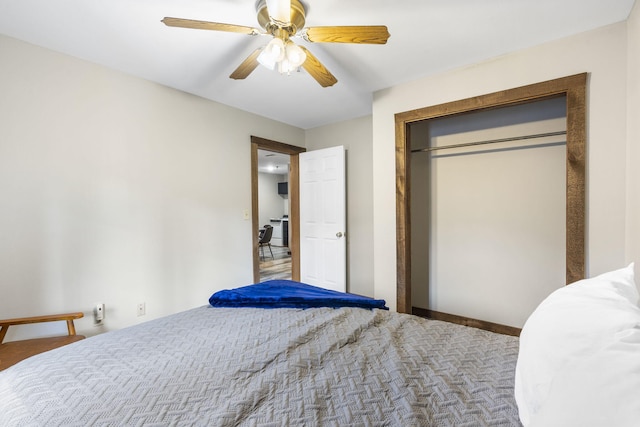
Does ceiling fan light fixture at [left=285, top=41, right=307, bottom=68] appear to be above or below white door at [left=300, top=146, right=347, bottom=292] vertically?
above

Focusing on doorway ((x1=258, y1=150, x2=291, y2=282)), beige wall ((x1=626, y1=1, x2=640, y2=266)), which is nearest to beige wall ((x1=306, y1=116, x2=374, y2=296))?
beige wall ((x1=626, y1=1, x2=640, y2=266))

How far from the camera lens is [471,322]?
9.53ft

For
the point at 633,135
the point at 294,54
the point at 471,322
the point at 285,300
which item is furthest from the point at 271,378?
the point at 471,322

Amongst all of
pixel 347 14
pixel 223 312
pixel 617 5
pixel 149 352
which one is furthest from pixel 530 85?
pixel 149 352

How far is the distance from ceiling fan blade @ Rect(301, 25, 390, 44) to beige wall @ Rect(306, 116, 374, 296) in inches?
81.8

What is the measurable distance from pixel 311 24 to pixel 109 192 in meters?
2.01

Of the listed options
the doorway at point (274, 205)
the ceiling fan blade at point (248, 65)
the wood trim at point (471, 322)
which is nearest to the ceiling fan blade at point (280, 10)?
the ceiling fan blade at point (248, 65)

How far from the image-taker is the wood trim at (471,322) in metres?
2.70

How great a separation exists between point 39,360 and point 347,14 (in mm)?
2198

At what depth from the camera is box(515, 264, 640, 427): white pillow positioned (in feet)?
1.45

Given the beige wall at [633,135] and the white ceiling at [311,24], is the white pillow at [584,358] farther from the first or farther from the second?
the white ceiling at [311,24]

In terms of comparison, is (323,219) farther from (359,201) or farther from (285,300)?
(285,300)

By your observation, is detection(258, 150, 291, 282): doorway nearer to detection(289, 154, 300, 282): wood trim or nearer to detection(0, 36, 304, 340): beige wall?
detection(289, 154, 300, 282): wood trim

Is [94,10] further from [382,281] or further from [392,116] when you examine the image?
[382,281]
